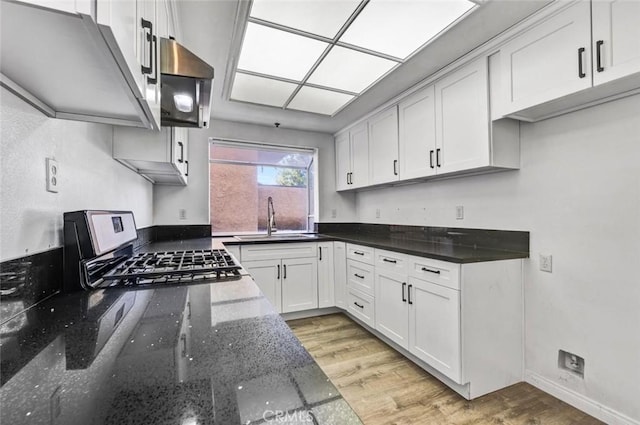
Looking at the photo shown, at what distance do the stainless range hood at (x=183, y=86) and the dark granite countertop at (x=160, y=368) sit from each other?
3.36 feet

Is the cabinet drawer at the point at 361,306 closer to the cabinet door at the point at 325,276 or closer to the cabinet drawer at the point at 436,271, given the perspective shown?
the cabinet door at the point at 325,276

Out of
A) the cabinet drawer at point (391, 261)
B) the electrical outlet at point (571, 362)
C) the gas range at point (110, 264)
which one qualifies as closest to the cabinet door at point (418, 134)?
the cabinet drawer at point (391, 261)

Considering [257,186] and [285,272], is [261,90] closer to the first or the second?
[257,186]

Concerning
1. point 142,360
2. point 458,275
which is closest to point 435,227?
point 458,275

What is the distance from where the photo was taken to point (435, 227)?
2.62m

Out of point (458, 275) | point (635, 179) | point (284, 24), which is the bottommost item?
point (458, 275)

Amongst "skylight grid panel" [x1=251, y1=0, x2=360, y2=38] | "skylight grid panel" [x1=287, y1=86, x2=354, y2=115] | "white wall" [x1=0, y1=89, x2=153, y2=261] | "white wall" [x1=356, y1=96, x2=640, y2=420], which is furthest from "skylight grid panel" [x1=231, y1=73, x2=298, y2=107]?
"white wall" [x1=356, y1=96, x2=640, y2=420]

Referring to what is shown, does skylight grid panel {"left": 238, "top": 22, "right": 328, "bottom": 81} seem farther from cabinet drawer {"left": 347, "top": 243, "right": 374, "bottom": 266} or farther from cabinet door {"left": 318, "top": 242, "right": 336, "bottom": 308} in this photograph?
cabinet door {"left": 318, "top": 242, "right": 336, "bottom": 308}

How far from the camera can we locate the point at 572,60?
148cm

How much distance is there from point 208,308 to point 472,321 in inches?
63.2

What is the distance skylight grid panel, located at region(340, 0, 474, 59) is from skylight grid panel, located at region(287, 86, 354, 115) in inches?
28.1

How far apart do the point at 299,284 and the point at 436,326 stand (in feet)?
5.05

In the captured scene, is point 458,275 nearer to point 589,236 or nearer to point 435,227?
point 589,236

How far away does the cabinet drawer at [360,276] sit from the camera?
2646 millimetres
